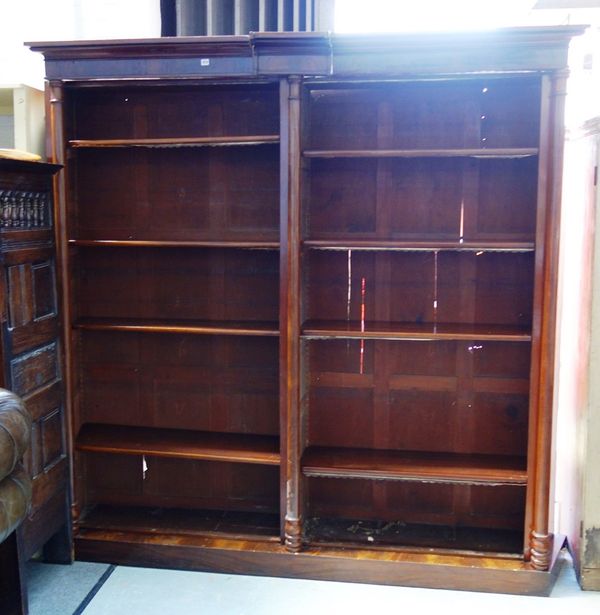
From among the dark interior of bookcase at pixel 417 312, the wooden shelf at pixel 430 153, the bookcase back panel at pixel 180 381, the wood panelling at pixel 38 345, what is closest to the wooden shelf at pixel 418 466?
the dark interior of bookcase at pixel 417 312

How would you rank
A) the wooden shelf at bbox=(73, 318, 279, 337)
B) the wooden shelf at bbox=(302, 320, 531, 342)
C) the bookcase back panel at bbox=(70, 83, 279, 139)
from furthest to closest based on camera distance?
the bookcase back panel at bbox=(70, 83, 279, 139), the wooden shelf at bbox=(73, 318, 279, 337), the wooden shelf at bbox=(302, 320, 531, 342)

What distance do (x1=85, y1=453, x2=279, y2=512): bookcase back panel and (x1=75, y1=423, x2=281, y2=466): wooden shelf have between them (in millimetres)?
156

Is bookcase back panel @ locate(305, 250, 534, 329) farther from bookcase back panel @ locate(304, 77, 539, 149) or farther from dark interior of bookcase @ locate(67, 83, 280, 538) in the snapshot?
bookcase back panel @ locate(304, 77, 539, 149)

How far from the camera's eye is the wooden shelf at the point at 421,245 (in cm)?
265

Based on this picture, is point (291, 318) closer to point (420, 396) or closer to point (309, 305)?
Answer: point (309, 305)

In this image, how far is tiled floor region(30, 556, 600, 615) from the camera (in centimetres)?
260

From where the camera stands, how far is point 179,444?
9.82 feet

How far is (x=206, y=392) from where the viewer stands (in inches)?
125

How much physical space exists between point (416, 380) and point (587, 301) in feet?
2.37

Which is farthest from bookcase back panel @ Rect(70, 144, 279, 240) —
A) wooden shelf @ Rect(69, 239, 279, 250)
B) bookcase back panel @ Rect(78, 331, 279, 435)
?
bookcase back panel @ Rect(78, 331, 279, 435)

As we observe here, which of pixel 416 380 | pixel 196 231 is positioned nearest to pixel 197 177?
pixel 196 231

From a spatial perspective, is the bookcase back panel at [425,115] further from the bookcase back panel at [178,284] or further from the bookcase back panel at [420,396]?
the bookcase back panel at [420,396]

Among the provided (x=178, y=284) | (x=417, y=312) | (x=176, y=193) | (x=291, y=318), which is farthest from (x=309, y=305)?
(x=176, y=193)

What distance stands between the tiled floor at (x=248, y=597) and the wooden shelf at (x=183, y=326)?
913 mm
